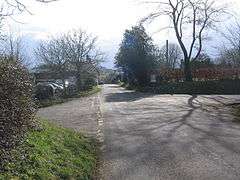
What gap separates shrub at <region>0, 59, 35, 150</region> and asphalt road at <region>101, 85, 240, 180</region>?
2.09 m

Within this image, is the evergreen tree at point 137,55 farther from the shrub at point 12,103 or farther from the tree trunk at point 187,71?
the shrub at point 12,103

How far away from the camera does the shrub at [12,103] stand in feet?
24.7

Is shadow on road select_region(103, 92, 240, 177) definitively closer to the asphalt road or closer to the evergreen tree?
the asphalt road

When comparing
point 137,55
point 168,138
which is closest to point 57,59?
point 137,55

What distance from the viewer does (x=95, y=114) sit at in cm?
2362

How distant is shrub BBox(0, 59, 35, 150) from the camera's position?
752 centimetres

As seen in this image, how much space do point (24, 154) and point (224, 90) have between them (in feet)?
120

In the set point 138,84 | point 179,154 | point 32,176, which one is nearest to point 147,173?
point 179,154

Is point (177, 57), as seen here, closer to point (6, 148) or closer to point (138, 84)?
point (138, 84)

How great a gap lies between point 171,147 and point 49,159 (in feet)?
15.8

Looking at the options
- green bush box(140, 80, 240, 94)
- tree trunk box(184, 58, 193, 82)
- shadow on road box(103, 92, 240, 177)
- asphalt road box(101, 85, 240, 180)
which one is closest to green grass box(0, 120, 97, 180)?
asphalt road box(101, 85, 240, 180)

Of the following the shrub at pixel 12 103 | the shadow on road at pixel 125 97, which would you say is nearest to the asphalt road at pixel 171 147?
the shrub at pixel 12 103

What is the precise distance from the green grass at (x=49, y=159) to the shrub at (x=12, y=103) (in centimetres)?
28

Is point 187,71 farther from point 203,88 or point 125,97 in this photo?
point 125,97
